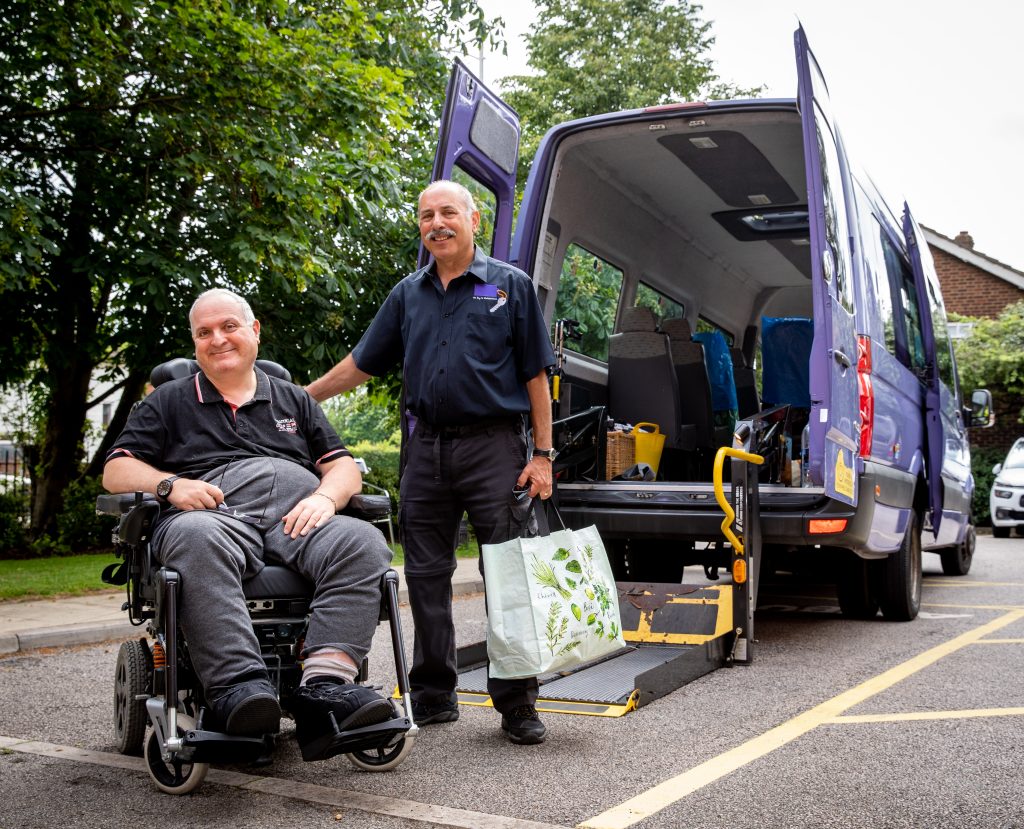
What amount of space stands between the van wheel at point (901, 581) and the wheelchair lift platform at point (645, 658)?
6.07 feet

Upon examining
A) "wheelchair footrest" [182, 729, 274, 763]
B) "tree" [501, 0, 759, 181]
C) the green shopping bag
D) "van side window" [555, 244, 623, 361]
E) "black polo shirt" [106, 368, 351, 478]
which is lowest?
"wheelchair footrest" [182, 729, 274, 763]

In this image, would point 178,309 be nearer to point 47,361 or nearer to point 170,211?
point 170,211

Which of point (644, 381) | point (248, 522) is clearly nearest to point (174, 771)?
point (248, 522)

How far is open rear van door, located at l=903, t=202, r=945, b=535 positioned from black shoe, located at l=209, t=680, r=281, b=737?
5.86 meters

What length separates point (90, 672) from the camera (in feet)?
18.7

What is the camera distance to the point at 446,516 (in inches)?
171

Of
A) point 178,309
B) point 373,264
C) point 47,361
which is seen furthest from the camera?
point 373,264

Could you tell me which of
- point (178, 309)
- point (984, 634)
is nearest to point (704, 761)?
point (984, 634)

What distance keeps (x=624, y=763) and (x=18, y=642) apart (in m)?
3.97

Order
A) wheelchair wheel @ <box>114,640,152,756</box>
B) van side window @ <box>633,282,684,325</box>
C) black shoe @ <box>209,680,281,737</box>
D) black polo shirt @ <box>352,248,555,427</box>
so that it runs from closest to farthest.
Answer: black shoe @ <box>209,680,281,737</box>, wheelchair wheel @ <box>114,640,152,756</box>, black polo shirt @ <box>352,248,555,427</box>, van side window @ <box>633,282,684,325</box>

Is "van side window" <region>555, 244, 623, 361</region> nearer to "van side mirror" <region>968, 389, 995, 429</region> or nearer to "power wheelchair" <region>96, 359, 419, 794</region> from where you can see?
"power wheelchair" <region>96, 359, 419, 794</region>

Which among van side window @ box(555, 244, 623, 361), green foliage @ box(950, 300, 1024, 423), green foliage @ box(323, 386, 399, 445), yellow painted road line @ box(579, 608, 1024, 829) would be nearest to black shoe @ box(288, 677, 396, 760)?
yellow painted road line @ box(579, 608, 1024, 829)

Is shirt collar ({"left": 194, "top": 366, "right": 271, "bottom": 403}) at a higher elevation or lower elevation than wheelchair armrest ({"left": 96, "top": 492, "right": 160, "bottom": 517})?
higher

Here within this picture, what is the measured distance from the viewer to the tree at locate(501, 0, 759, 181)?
1148 inches
